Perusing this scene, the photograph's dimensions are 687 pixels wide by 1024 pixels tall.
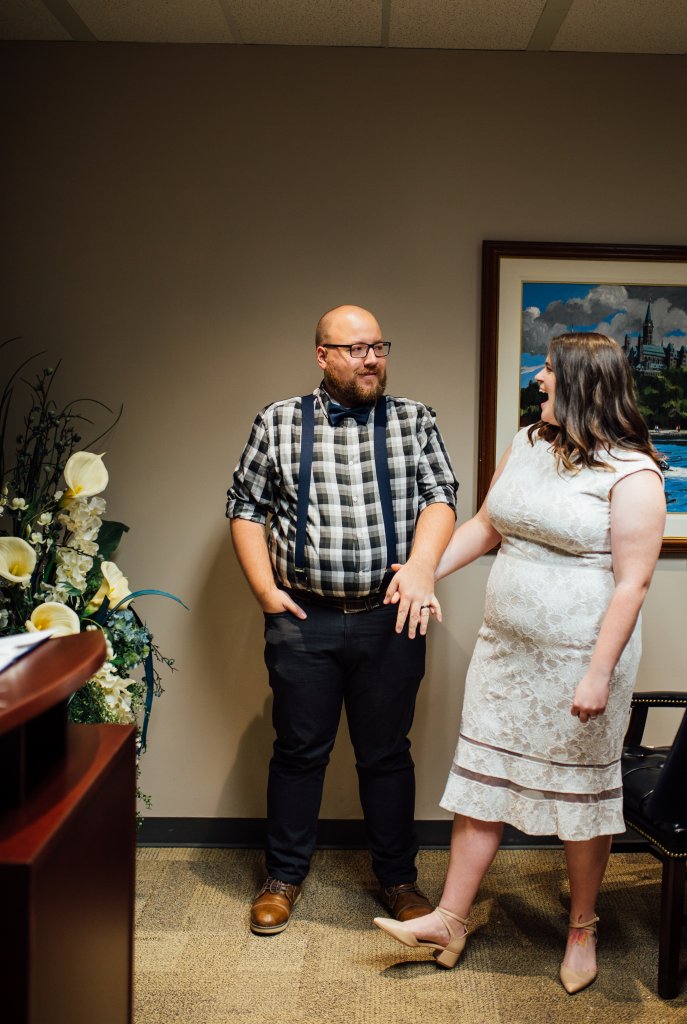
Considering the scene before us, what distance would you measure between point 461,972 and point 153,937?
84cm

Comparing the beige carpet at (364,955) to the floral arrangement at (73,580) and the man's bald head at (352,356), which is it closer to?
the floral arrangement at (73,580)

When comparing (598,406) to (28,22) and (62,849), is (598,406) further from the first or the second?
(28,22)

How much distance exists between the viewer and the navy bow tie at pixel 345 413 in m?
2.43

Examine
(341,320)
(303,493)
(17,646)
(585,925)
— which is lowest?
(585,925)

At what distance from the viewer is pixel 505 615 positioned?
7.02ft

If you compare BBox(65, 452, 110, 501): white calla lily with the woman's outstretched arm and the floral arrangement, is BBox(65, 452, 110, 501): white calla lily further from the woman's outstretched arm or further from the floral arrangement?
the woman's outstretched arm

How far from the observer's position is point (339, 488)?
7.87 feet

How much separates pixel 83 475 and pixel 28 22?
57.6 inches

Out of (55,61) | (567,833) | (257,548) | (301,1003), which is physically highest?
(55,61)

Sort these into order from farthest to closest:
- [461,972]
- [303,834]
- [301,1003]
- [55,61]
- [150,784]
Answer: [150,784] < [55,61] < [303,834] < [461,972] < [301,1003]

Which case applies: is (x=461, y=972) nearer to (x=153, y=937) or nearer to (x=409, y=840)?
(x=409, y=840)

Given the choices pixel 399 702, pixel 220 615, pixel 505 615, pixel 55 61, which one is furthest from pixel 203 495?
pixel 55 61

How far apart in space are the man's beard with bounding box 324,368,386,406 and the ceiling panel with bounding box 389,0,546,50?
1.07 metres

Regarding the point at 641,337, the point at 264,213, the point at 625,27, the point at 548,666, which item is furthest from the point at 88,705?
the point at 625,27
